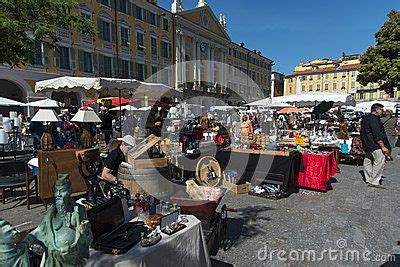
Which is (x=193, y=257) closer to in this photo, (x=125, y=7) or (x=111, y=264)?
(x=111, y=264)

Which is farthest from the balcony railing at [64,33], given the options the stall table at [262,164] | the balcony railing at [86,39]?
the stall table at [262,164]

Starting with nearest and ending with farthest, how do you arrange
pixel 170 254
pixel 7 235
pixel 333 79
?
pixel 7 235, pixel 170 254, pixel 333 79

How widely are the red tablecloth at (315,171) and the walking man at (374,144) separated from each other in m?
1.04

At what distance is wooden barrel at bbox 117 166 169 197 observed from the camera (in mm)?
4113

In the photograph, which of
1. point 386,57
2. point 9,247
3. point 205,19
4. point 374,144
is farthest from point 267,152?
point 205,19

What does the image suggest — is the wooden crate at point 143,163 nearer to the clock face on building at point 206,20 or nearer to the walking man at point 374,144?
the walking man at point 374,144

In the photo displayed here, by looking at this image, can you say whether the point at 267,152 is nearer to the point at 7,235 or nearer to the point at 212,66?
the point at 7,235

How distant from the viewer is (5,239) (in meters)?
1.32

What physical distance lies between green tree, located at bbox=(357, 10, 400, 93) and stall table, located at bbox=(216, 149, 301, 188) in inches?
953

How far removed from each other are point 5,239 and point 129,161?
2.96 m

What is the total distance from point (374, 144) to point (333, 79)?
73.2m

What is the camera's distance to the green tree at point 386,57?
2412 centimetres

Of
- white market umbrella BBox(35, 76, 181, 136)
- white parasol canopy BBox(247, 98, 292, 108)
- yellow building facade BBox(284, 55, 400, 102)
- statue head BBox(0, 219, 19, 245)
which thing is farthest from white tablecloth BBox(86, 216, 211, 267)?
yellow building facade BBox(284, 55, 400, 102)

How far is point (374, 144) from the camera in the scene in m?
6.30
